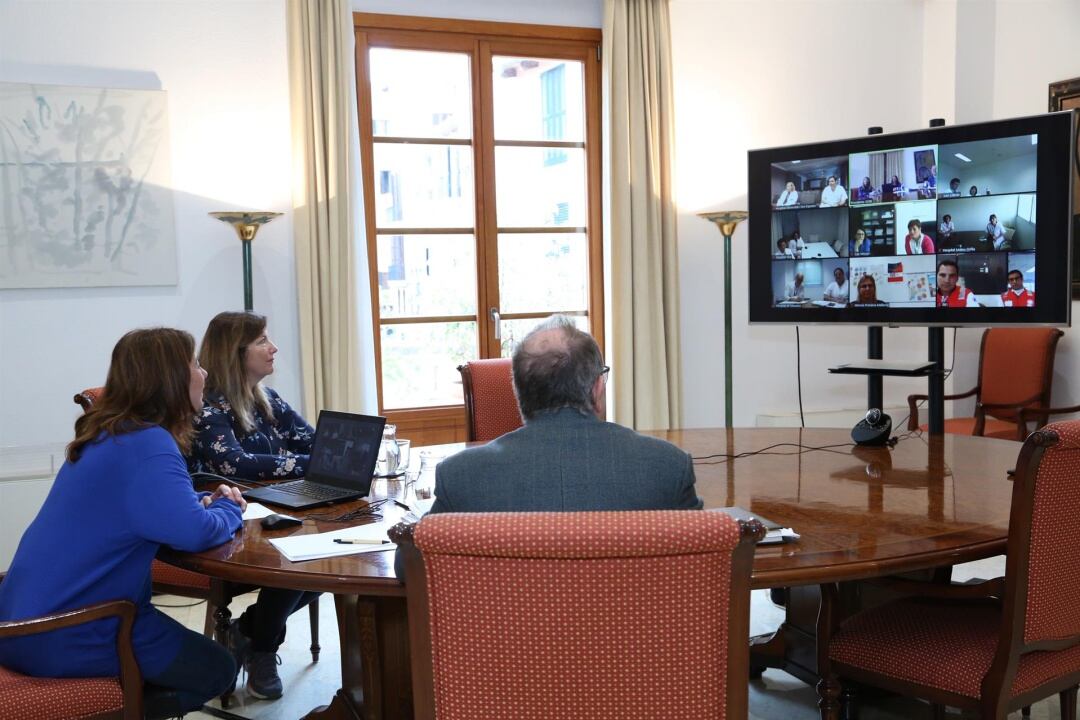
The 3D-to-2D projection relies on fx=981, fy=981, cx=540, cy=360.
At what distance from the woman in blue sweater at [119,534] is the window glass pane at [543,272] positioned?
312 cm

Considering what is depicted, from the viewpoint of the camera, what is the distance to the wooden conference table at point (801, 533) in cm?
182

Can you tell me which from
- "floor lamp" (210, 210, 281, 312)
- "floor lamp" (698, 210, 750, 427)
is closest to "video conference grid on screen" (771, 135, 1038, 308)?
"floor lamp" (698, 210, 750, 427)

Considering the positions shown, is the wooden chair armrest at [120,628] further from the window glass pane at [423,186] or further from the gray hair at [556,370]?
the window glass pane at [423,186]

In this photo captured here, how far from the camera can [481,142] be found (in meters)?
4.97

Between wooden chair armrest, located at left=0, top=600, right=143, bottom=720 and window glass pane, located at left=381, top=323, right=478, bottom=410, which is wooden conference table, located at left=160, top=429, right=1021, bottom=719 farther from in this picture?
window glass pane, located at left=381, top=323, right=478, bottom=410

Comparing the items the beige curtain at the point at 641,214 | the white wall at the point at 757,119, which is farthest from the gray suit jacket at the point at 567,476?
the white wall at the point at 757,119

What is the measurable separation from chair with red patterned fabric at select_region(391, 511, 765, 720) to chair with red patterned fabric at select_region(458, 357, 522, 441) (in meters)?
2.11

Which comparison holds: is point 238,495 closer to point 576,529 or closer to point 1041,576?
point 576,529

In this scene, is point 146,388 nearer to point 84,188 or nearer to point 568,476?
point 568,476

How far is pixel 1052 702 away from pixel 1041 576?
1.23 meters

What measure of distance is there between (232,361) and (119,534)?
1.06m

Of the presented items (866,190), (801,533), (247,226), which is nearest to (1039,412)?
(866,190)

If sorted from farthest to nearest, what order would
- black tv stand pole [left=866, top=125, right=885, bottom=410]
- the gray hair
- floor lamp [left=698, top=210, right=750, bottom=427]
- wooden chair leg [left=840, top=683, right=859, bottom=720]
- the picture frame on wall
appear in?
floor lamp [left=698, top=210, right=750, bottom=427], the picture frame on wall, black tv stand pole [left=866, top=125, right=885, bottom=410], wooden chair leg [left=840, top=683, right=859, bottom=720], the gray hair

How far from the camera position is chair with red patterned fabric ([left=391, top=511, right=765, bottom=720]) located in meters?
1.31
